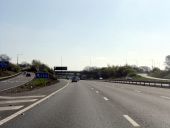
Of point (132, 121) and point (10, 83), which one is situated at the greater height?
point (10, 83)

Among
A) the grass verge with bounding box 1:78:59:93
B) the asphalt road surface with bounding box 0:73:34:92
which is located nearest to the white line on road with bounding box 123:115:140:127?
the grass verge with bounding box 1:78:59:93

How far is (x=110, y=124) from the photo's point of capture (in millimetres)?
11812

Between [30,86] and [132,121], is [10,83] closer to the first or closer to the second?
[30,86]

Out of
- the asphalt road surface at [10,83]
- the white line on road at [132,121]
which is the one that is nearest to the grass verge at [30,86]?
the asphalt road surface at [10,83]

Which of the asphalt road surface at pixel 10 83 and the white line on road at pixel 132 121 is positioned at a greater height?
the asphalt road surface at pixel 10 83

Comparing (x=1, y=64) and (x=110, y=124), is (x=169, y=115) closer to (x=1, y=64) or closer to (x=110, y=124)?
(x=110, y=124)

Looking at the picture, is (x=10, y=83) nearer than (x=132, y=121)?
No

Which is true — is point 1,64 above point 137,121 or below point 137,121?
above

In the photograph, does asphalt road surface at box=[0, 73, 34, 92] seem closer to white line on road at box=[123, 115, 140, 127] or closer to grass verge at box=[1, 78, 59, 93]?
grass verge at box=[1, 78, 59, 93]

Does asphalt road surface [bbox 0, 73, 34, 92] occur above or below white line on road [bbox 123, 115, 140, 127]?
above

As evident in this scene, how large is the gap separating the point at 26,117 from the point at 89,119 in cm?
230

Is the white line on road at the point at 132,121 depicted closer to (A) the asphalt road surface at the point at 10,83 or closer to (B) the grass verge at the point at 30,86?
(B) the grass verge at the point at 30,86

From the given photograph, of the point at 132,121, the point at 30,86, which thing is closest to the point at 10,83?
the point at 30,86

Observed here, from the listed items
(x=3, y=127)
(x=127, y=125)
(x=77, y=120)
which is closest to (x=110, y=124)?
(x=127, y=125)
